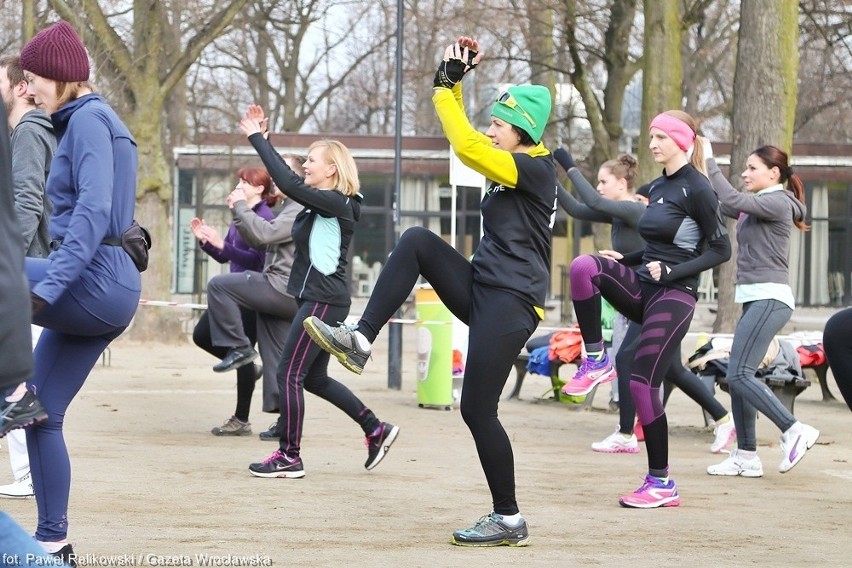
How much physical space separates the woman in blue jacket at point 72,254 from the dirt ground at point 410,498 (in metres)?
0.47

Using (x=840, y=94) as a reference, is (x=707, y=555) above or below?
below

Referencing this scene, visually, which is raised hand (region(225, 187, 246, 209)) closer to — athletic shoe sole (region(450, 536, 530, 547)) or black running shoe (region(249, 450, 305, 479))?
black running shoe (region(249, 450, 305, 479))

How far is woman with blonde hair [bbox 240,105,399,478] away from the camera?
7.67 m

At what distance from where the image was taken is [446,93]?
5.65m

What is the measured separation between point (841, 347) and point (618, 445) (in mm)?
3355

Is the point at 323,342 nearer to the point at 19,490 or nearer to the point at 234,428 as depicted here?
the point at 19,490

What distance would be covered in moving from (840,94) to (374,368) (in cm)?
1665

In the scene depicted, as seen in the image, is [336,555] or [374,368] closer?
[336,555]

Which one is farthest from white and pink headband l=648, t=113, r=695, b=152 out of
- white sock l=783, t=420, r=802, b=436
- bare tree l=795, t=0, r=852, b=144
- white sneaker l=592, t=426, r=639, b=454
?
bare tree l=795, t=0, r=852, b=144

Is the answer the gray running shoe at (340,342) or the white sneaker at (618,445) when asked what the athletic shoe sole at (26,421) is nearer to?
the gray running shoe at (340,342)

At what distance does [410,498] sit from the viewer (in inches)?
280

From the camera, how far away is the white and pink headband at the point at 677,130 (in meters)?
7.35

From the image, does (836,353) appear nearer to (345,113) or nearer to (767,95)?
(767,95)

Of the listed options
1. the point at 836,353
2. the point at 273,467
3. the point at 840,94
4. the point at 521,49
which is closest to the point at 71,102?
the point at 273,467
